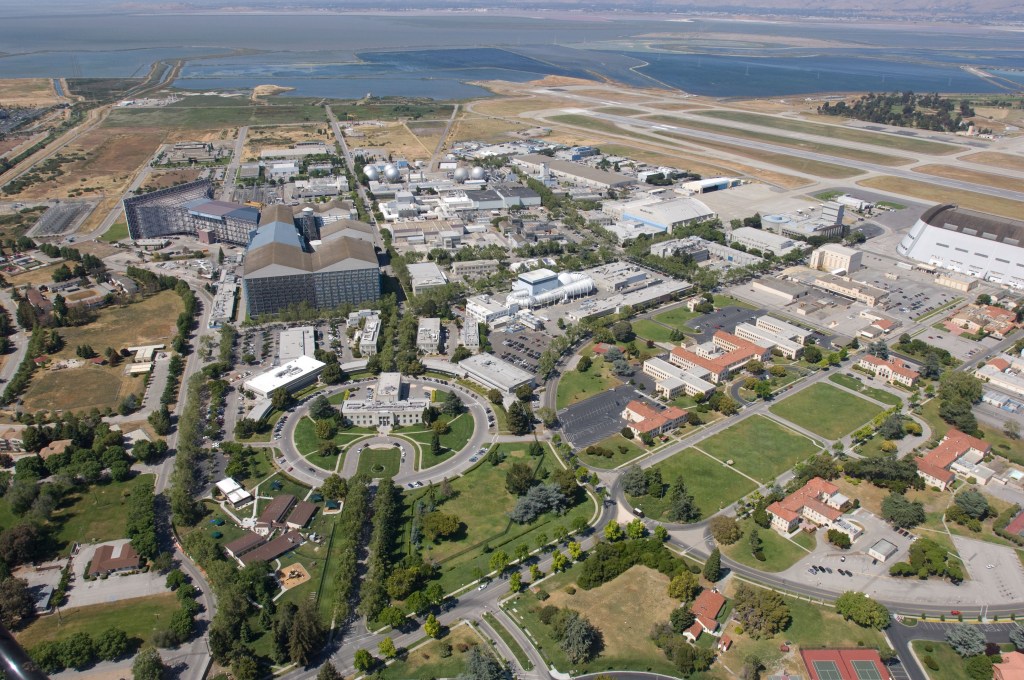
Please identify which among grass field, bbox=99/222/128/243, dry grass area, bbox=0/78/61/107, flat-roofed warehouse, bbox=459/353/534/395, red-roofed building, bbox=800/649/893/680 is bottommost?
red-roofed building, bbox=800/649/893/680

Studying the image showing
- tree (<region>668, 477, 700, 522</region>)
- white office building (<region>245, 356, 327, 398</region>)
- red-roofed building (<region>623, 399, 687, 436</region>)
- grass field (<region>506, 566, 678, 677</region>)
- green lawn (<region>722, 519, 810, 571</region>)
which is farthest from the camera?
white office building (<region>245, 356, 327, 398</region>)

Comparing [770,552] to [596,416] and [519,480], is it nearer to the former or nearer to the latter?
[519,480]

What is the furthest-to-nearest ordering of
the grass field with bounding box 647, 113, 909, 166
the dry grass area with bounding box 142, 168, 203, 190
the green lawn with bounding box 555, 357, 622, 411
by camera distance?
the grass field with bounding box 647, 113, 909, 166 → the dry grass area with bounding box 142, 168, 203, 190 → the green lawn with bounding box 555, 357, 622, 411

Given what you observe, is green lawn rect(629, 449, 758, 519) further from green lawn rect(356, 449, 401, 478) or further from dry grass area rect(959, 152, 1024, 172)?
dry grass area rect(959, 152, 1024, 172)

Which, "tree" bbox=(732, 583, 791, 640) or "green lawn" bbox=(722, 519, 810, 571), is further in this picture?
"green lawn" bbox=(722, 519, 810, 571)

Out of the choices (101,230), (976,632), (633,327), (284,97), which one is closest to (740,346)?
(633,327)

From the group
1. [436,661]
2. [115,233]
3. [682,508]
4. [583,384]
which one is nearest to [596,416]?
[583,384]

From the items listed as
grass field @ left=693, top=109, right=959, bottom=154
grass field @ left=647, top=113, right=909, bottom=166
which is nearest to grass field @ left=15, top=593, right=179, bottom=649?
grass field @ left=647, top=113, right=909, bottom=166

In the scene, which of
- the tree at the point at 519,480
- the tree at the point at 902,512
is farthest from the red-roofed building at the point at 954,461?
the tree at the point at 519,480
